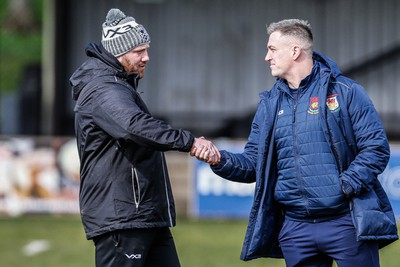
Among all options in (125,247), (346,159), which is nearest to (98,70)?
(125,247)

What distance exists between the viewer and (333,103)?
20.7ft

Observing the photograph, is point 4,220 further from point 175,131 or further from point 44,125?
point 175,131

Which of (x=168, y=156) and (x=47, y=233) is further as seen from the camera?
(x=168, y=156)

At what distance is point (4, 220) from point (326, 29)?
7740mm

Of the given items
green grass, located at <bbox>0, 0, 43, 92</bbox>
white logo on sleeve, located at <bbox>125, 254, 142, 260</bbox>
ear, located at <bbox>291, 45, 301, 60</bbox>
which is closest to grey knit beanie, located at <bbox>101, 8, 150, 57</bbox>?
ear, located at <bbox>291, 45, 301, 60</bbox>

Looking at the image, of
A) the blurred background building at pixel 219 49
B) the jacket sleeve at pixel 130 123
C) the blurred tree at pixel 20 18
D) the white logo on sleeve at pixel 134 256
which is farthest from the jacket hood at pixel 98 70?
the blurred tree at pixel 20 18

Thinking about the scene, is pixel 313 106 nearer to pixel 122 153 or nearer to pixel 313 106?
pixel 313 106

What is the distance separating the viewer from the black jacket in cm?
639

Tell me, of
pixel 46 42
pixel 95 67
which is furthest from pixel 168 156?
pixel 95 67

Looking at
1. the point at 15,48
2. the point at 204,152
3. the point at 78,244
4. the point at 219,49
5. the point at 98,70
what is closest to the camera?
the point at 204,152

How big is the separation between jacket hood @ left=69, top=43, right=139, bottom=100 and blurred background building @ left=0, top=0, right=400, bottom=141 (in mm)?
13144

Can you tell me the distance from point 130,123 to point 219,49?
1418 cm

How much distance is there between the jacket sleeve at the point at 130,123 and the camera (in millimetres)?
6320

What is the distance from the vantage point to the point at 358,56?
65.8 feet
